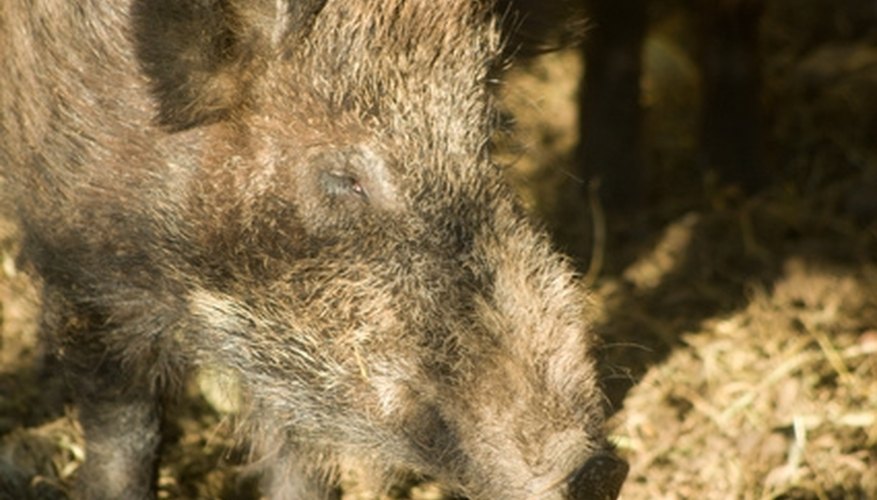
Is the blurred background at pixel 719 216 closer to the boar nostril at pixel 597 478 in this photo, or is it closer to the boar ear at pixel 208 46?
the boar ear at pixel 208 46

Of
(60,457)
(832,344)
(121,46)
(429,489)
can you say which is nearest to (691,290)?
(832,344)

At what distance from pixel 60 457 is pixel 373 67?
1.42 m

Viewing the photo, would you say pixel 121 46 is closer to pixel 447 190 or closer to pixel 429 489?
pixel 447 190

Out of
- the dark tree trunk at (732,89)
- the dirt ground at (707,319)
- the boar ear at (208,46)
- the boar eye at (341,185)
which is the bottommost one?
the dirt ground at (707,319)

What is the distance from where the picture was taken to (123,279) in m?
3.06

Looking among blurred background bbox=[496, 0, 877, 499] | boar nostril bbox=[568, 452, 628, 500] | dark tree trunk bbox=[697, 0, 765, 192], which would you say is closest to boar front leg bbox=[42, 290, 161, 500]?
blurred background bbox=[496, 0, 877, 499]

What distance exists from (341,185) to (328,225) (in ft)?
0.25

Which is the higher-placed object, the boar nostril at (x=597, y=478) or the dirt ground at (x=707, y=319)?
the boar nostril at (x=597, y=478)

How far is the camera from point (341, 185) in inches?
111

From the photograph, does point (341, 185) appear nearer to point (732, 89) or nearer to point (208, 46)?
point (208, 46)

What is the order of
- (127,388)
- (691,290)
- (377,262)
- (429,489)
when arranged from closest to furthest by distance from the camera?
(377,262) → (127,388) → (429,489) → (691,290)

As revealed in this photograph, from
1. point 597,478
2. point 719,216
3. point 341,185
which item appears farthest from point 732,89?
point 597,478

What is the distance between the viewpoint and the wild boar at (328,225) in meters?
2.64

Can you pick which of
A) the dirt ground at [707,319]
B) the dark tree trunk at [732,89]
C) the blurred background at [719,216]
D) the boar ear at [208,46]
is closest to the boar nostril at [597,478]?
the dirt ground at [707,319]
